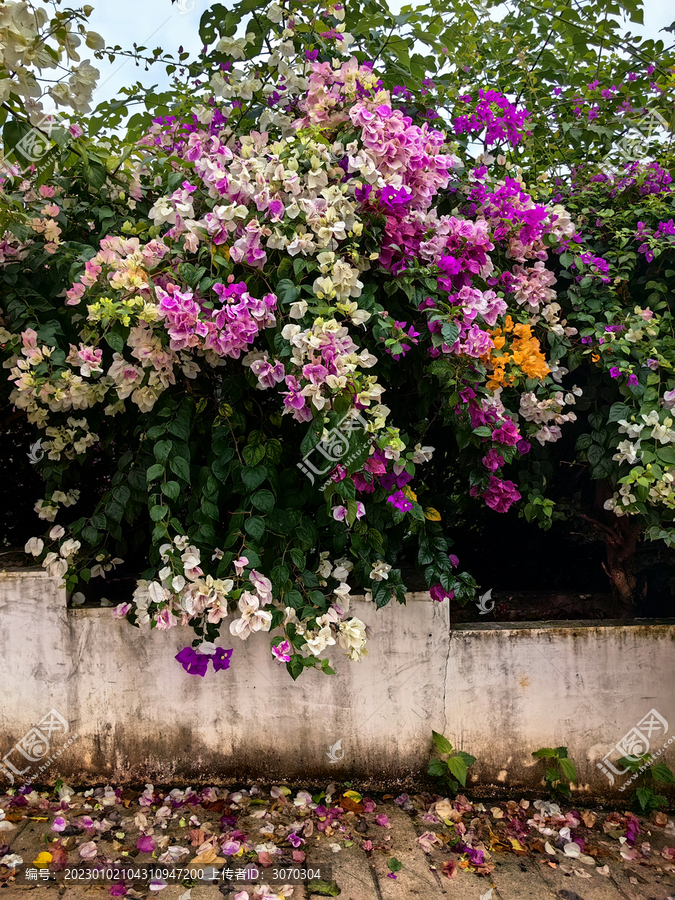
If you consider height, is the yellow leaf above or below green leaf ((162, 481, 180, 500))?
below

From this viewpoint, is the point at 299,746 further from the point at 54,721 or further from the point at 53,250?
the point at 53,250

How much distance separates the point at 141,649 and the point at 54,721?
0.47 meters

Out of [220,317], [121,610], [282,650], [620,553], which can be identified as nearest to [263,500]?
[282,650]

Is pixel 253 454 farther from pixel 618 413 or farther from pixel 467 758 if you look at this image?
pixel 467 758

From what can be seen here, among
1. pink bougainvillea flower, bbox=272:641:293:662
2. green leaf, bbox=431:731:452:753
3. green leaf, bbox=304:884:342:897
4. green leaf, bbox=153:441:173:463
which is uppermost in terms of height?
green leaf, bbox=153:441:173:463

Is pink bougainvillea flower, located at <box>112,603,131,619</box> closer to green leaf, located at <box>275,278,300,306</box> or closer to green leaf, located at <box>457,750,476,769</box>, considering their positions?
green leaf, located at <box>275,278,300,306</box>

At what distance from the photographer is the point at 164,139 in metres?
2.33

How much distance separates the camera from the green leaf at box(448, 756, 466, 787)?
7.70 ft

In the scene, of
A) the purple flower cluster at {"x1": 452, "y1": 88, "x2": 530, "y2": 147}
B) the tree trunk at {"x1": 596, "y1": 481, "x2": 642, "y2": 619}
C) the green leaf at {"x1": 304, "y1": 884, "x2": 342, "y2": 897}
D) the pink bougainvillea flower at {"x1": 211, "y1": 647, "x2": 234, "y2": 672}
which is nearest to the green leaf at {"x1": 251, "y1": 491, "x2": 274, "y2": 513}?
the pink bougainvillea flower at {"x1": 211, "y1": 647, "x2": 234, "y2": 672}

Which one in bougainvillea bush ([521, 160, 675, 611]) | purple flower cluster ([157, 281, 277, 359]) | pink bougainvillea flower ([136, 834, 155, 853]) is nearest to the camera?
purple flower cluster ([157, 281, 277, 359])

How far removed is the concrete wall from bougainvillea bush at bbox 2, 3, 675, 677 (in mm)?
172

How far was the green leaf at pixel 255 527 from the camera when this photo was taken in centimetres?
200

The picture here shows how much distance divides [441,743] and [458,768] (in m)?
0.11

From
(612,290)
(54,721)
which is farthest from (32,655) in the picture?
(612,290)
